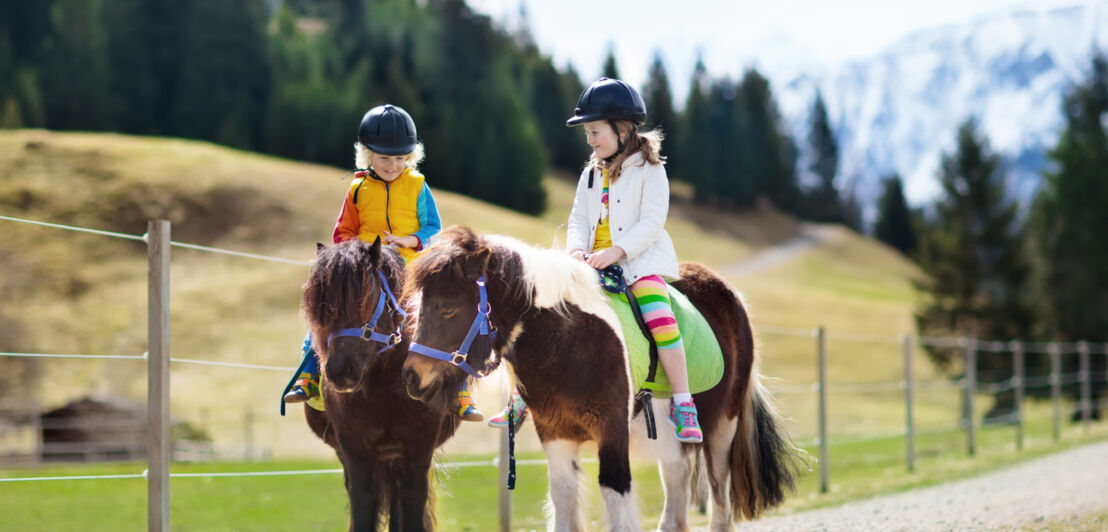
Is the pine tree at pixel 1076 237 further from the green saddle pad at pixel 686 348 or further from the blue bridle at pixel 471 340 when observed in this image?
the blue bridle at pixel 471 340

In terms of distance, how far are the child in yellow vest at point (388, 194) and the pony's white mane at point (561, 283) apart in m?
0.87

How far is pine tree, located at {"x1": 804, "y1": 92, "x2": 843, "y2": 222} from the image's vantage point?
9619cm

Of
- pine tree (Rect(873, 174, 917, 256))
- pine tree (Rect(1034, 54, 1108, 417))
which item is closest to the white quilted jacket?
pine tree (Rect(1034, 54, 1108, 417))

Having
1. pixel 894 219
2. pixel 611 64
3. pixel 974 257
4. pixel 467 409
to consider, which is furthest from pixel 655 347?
pixel 894 219

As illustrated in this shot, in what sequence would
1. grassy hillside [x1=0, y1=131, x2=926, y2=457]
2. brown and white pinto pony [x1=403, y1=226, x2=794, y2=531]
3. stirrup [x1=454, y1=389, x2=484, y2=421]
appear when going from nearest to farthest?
brown and white pinto pony [x1=403, y1=226, x2=794, y2=531]
stirrup [x1=454, y1=389, x2=484, y2=421]
grassy hillside [x1=0, y1=131, x2=926, y2=457]

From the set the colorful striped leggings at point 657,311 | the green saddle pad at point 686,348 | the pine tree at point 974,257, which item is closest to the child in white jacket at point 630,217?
the colorful striped leggings at point 657,311

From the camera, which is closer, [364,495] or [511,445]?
[364,495]

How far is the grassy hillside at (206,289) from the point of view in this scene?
88.6 ft

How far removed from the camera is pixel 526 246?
366cm

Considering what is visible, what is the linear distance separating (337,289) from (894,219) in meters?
92.7

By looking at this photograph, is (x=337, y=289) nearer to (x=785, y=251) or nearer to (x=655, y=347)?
(x=655, y=347)

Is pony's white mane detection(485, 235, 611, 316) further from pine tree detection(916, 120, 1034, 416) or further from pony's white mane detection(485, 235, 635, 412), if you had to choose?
pine tree detection(916, 120, 1034, 416)

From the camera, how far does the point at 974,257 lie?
1314 inches

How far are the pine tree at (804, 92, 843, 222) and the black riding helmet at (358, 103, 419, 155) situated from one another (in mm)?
94582
